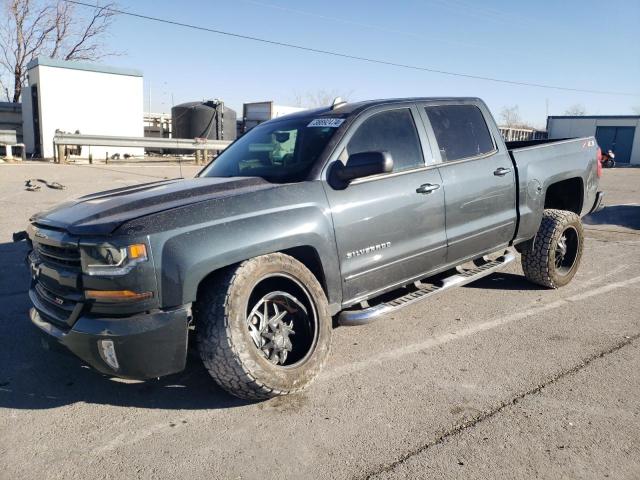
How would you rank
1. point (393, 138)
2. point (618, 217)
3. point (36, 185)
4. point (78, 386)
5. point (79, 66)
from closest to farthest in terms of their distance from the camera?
1. point (78, 386)
2. point (393, 138)
3. point (618, 217)
4. point (36, 185)
5. point (79, 66)

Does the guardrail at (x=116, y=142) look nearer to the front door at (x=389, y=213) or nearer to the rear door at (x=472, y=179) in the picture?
the rear door at (x=472, y=179)

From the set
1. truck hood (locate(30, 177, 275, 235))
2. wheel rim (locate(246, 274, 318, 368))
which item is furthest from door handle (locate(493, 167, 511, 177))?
wheel rim (locate(246, 274, 318, 368))

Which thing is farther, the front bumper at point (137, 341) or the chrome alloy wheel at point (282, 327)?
the chrome alloy wheel at point (282, 327)

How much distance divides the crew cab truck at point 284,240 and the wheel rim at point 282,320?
0.01m

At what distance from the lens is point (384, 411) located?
10.3 feet

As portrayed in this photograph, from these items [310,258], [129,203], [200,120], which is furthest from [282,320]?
[200,120]

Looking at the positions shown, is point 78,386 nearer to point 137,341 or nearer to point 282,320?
point 137,341

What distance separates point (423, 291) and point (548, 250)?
5.91ft

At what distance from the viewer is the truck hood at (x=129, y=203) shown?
3027 mm

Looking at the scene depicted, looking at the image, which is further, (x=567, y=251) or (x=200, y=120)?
(x=200, y=120)

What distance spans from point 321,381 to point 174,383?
997mm

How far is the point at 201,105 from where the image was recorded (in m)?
22.7

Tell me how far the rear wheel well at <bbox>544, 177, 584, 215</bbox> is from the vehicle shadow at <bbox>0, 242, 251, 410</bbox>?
438cm

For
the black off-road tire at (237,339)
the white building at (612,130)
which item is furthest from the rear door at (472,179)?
the white building at (612,130)
